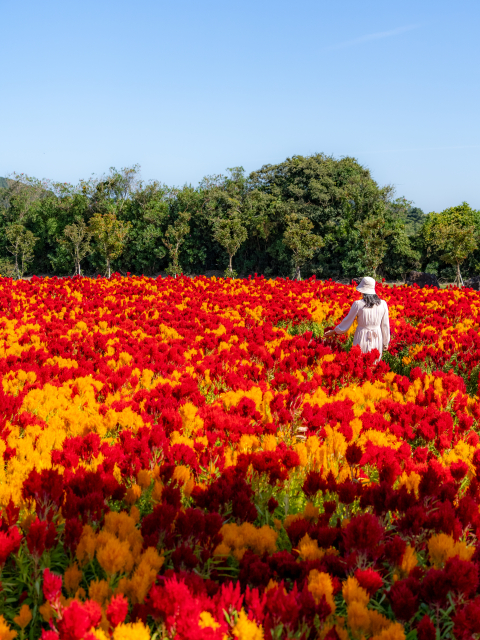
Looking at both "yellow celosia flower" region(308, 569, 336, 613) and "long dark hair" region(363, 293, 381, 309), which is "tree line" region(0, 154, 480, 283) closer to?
"long dark hair" region(363, 293, 381, 309)

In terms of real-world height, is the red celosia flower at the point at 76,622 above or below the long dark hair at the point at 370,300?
below

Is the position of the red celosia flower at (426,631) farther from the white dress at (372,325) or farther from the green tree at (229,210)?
the green tree at (229,210)

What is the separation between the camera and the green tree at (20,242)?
50781 millimetres

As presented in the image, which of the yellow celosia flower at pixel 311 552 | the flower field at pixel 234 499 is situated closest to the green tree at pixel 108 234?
the flower field at pixel 234 499

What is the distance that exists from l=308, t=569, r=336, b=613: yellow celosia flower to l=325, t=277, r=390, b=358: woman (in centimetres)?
477

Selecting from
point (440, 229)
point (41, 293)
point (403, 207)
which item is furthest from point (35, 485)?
point (403, 207)

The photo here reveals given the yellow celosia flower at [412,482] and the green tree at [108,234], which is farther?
the green tree at [108,234]

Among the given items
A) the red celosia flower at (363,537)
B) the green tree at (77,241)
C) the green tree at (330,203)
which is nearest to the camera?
the red celosia flower at (363,537)

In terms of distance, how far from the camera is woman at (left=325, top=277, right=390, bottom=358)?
6590 mm

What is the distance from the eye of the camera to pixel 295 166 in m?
43.3

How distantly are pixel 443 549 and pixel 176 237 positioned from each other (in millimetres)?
42929

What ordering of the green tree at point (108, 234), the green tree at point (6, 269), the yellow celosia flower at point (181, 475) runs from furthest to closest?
the green tree at point (6, 269) → the green tree at point (108, 234) → the yellow celosia flower at point (181, 475)

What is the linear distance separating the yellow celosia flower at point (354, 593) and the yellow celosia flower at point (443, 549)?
457 millimetres

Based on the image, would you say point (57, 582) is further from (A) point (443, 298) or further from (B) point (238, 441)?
(A) point (443, 298)
